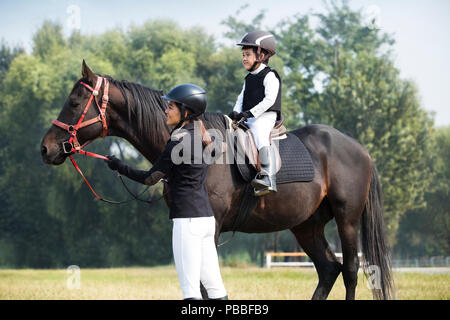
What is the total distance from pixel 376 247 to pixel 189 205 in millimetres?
3806

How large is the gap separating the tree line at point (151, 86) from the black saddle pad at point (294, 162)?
2102 centimetres

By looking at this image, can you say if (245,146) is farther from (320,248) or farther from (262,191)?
(320,248)

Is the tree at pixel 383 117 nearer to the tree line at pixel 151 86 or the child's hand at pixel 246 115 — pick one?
the tree line at pixel 151 86

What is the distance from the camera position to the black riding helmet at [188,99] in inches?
165

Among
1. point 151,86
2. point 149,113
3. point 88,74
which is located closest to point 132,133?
point 149,113

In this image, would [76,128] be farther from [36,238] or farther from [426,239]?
[426,239]

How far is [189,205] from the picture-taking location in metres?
3.94

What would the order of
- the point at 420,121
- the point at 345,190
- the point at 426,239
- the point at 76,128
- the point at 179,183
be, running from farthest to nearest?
the point at 426,239 < the point at 420,121 < the point at 345,190 < the point at 76,128 < the point at 179,183

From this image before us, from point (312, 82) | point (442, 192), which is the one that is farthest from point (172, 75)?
point (442, 192)

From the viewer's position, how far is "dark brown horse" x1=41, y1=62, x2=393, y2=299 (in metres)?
5.32

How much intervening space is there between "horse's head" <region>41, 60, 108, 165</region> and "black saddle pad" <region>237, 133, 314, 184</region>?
2.04 metres

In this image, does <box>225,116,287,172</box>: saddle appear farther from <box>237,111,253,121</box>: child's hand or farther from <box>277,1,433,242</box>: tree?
<box>277,1,433,242</box>: tree
